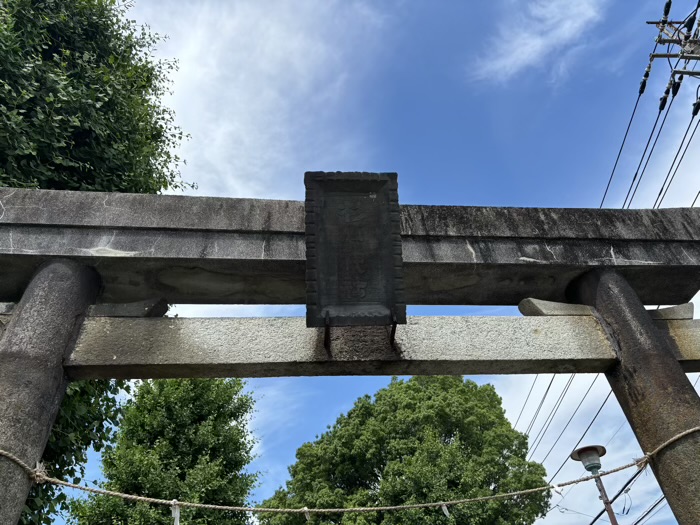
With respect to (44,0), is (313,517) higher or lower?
lower

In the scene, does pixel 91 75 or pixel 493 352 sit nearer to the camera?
pixel 493 352

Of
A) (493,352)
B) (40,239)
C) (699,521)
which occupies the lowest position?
(699,521)

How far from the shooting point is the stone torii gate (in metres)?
3.36

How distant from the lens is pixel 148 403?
462 inches

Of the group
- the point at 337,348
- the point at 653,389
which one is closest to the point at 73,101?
the point at 337,348

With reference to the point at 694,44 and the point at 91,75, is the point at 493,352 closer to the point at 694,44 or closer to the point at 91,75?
the point at 91,75

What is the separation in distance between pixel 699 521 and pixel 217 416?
10652 mm

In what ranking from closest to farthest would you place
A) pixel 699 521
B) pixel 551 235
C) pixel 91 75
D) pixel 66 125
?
1. pixel 699 521
2. pixel 551 235
3. pixel 66 125
4. pixel 91 75

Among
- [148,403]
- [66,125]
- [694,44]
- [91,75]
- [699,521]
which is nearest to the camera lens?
[699,521]

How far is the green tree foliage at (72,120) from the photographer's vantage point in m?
5.76

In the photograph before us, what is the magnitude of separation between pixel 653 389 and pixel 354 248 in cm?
213

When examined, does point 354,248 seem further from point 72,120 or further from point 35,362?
point 72,120

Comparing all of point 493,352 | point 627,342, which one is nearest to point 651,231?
point 627,342

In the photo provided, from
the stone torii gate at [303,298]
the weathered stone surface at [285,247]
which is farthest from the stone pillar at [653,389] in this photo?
the weathered stone surface at [285,247]
